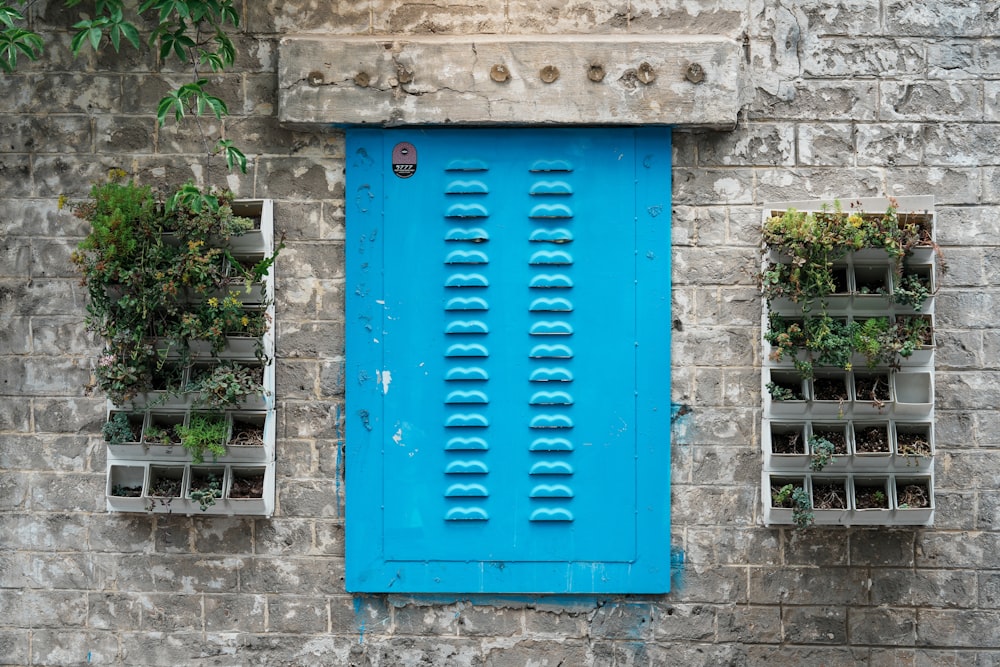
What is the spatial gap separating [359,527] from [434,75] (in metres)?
2.12

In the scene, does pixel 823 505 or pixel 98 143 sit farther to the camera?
pixel 98 143

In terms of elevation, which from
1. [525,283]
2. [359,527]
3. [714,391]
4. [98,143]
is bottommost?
[359,527]

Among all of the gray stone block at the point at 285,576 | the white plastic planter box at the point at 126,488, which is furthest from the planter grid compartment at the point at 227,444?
the gray stone block at the point at 285,576

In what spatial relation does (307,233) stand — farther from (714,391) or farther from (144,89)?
(714,391)

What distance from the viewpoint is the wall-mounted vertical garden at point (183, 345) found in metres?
3.85

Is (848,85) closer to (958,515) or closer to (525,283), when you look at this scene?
(525,283)

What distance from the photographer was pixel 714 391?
4117 millimetres

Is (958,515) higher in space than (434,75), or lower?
lower

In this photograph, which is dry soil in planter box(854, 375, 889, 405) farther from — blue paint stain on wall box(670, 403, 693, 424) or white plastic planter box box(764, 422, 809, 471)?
blue paint stain on wall box(670, 403, 693, 424)

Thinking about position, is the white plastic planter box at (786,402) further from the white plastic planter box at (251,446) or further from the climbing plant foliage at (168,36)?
the climbing plant foliage at (168,36)

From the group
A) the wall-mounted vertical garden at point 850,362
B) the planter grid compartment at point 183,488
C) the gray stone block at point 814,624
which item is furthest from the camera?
the gray stone block at point 814,624

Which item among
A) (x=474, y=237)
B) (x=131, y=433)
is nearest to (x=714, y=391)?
(x=474, y=237)

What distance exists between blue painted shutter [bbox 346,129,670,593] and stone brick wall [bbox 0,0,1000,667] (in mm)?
134

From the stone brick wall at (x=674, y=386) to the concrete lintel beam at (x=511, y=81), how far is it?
16 cm
